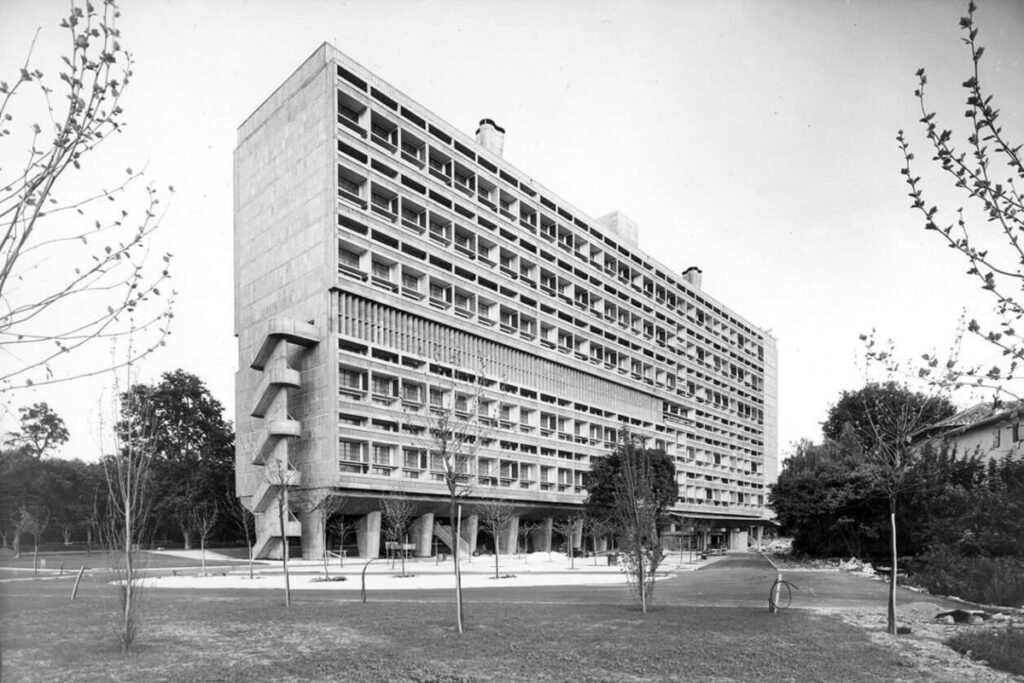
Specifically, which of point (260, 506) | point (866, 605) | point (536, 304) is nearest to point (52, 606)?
point (866, 605)

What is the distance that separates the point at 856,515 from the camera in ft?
152

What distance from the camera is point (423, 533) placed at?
51781mm

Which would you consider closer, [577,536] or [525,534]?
[525,534]

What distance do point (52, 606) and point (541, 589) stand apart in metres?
15.7

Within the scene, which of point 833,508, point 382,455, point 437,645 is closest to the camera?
point 437,645

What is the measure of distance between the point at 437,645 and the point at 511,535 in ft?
160

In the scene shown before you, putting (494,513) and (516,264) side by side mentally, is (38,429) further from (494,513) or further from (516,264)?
(516,264)

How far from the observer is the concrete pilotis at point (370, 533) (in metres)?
47.7

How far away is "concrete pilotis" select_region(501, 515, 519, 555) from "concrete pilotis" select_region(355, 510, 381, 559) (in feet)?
47.7

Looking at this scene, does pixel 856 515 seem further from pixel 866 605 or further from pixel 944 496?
pixel 866 605

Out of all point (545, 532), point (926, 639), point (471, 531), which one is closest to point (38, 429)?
point (926, 639)

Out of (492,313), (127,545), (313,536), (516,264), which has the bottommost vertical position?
(313,536)

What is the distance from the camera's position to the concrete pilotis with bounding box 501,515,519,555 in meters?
59.5

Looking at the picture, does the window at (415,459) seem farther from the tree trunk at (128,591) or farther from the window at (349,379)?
the tree trunk at (128,591)
